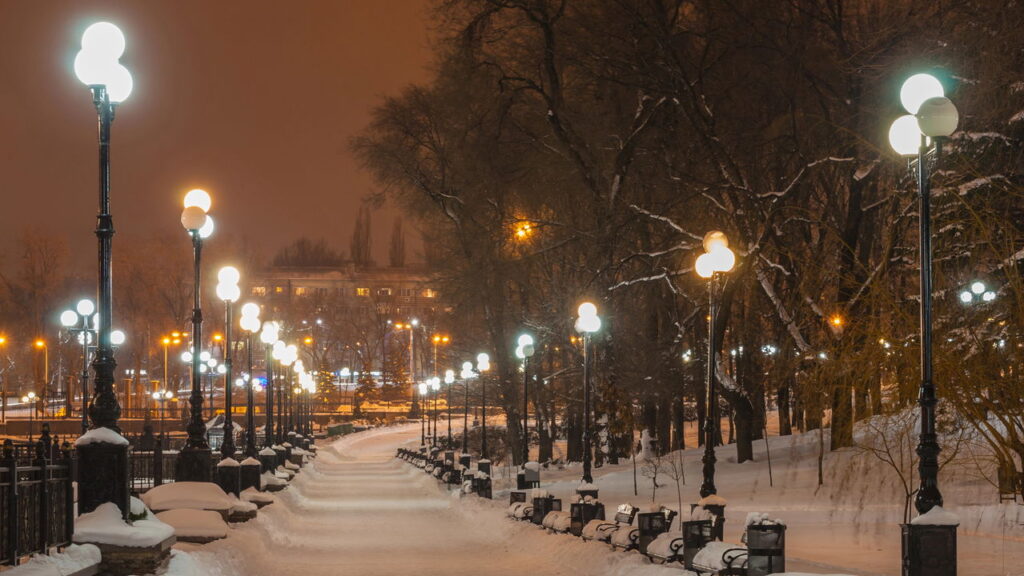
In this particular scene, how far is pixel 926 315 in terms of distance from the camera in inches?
542

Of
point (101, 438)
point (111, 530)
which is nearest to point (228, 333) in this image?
point (101, 438)

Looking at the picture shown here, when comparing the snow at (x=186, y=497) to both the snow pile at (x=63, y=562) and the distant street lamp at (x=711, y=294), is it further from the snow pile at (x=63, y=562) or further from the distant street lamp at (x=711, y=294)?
the distant street lamp at (x=711, y=294)

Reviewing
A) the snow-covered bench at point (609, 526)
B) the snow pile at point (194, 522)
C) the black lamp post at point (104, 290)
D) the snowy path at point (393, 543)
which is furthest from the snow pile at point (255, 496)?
the black lamp post at point (104, 290)

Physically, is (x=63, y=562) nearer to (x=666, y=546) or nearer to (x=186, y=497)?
(x=186, y=497)

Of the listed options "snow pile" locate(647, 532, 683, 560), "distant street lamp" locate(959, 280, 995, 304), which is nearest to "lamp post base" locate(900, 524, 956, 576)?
"snow pile" locate(647, 532, 683, 560)

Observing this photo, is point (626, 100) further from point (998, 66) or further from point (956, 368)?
point (956, 368)

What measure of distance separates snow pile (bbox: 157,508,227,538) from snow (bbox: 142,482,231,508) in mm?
215

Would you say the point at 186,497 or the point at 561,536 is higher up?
the point at 186,497

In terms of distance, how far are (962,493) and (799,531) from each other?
12.6 ft

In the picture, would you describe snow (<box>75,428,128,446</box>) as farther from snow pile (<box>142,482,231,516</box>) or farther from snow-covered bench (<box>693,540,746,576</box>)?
snow-covered bench (<box>693,540,746,576</box>)

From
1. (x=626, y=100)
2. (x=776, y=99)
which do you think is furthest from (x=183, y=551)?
(x=626, y=100)

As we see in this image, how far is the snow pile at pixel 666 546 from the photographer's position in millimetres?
17766

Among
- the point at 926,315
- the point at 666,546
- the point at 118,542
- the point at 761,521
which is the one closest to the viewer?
the point at 926,315

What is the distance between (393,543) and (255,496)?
5751mm
